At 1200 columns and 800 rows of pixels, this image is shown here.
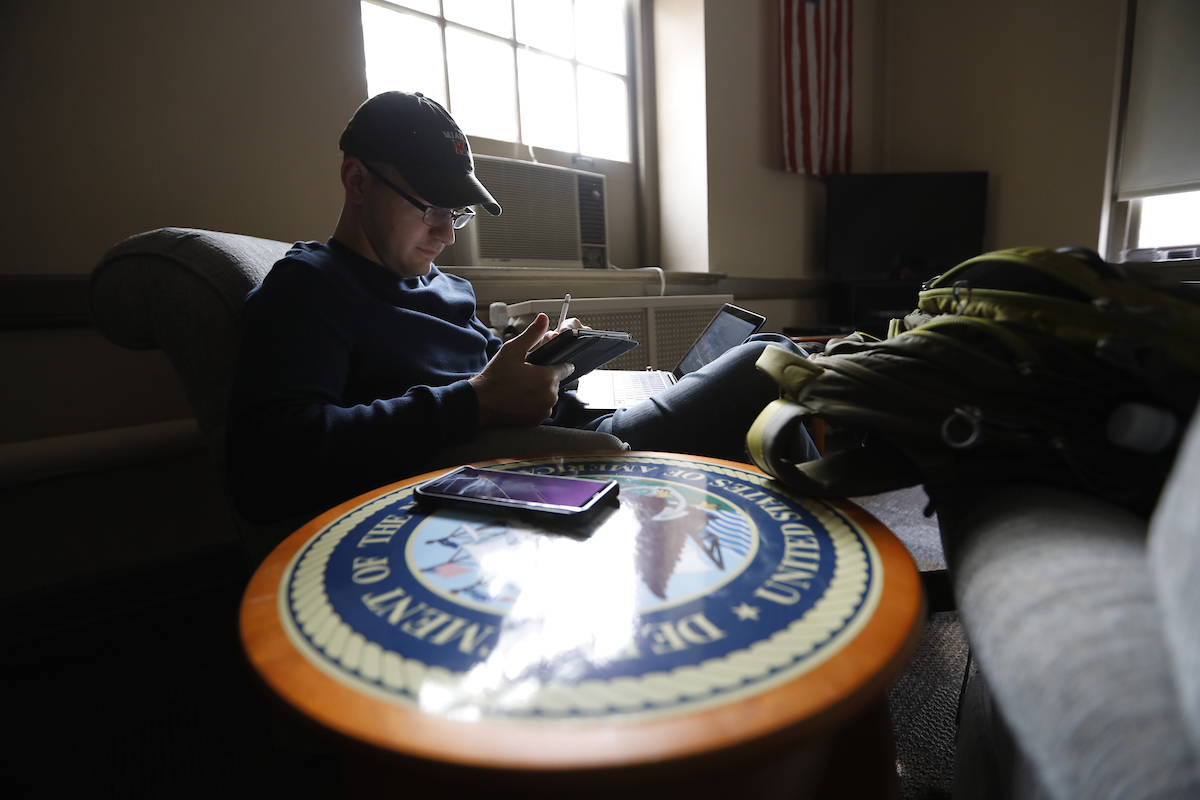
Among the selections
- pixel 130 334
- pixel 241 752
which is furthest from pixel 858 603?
pixel 130 334

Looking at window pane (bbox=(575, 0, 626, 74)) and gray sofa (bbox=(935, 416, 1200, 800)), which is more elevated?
window pane (bbox=(575, 0, 626, 74))

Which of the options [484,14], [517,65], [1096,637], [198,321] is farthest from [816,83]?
[1096,637]

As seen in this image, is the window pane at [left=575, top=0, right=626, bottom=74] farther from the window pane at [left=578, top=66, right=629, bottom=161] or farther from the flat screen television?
the flat screen television

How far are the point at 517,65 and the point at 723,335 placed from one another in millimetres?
1584

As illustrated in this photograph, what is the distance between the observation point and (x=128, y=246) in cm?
88

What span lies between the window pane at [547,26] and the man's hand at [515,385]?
73.1 inches

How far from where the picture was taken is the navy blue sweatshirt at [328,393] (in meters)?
0.72

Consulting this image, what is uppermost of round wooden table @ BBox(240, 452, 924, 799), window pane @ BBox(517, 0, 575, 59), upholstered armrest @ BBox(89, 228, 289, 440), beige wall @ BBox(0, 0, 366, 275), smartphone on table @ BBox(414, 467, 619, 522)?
window pane @ BBox(517, 0, 575, 59)

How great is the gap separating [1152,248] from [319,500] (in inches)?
152

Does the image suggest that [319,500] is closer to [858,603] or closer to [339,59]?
[858,603]

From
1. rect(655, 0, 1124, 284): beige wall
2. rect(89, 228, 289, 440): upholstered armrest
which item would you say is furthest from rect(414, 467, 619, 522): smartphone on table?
rect(655, 0, 1124, 284): beige wall

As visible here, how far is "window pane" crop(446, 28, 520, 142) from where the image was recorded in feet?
6.61

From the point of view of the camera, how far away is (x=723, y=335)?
1.29 m

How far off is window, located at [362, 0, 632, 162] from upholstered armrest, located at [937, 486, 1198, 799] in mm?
1933
